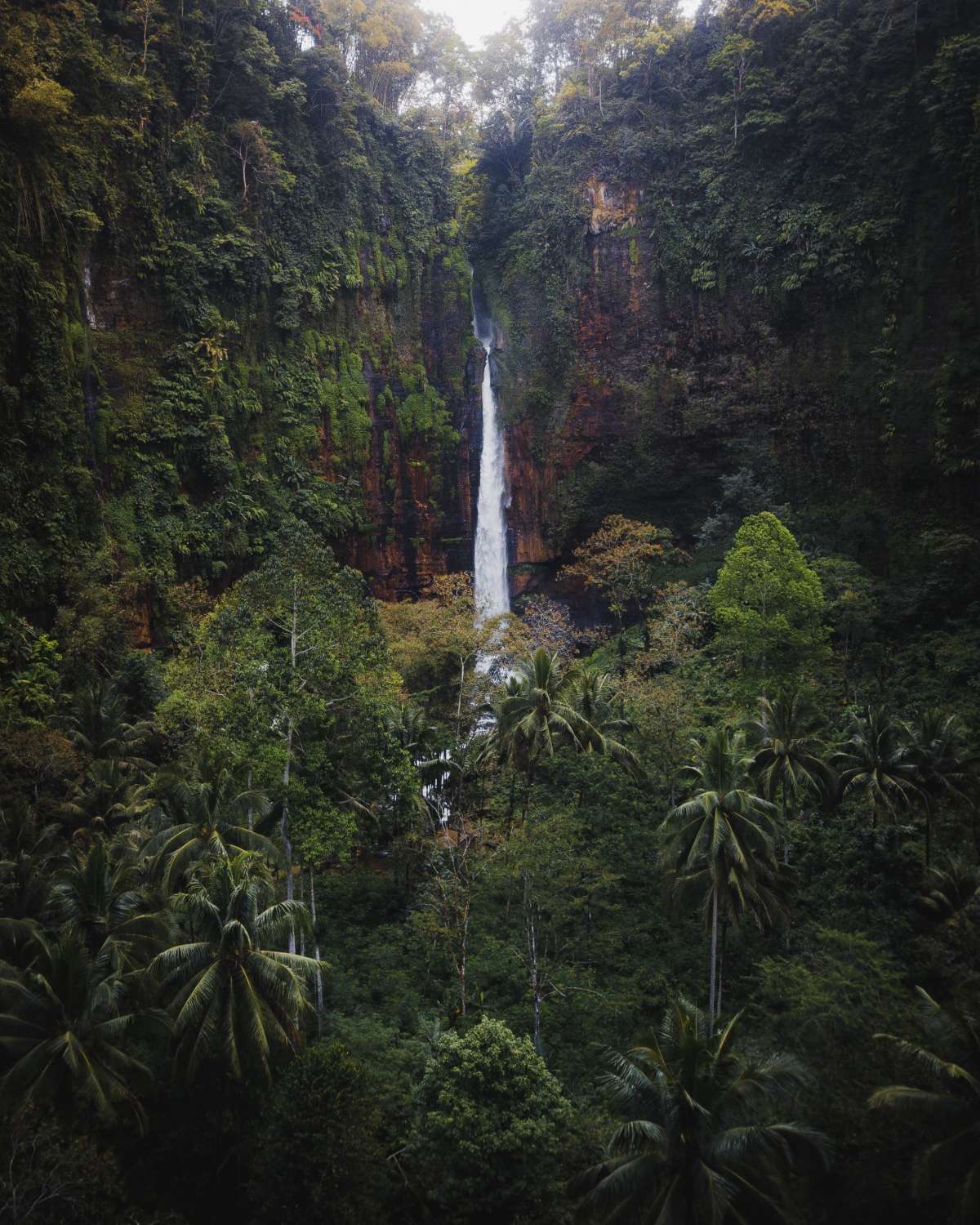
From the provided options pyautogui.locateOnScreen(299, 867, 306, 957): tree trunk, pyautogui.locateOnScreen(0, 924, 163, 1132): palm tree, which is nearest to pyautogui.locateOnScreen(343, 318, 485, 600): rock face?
pyautogui.locateOnScreen(299, 867, 306, 957): tree trunk

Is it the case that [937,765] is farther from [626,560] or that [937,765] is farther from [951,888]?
[626,560]

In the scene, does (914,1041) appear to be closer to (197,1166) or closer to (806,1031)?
(806,1031)

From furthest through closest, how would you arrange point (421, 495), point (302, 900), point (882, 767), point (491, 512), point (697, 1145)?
point (491, 512), point (421, 495), point (302, 900), point (882, 767), point (697, 1145)

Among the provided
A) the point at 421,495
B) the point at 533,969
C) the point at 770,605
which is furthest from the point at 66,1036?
the point at 421,495

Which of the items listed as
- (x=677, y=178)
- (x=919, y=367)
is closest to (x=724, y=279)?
(x=677, y=178)

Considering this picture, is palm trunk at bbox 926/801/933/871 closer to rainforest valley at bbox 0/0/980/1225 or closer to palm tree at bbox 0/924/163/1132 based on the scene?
rainforest valley at bbox 0/0/980/1225

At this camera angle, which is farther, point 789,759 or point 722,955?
point 789,759
